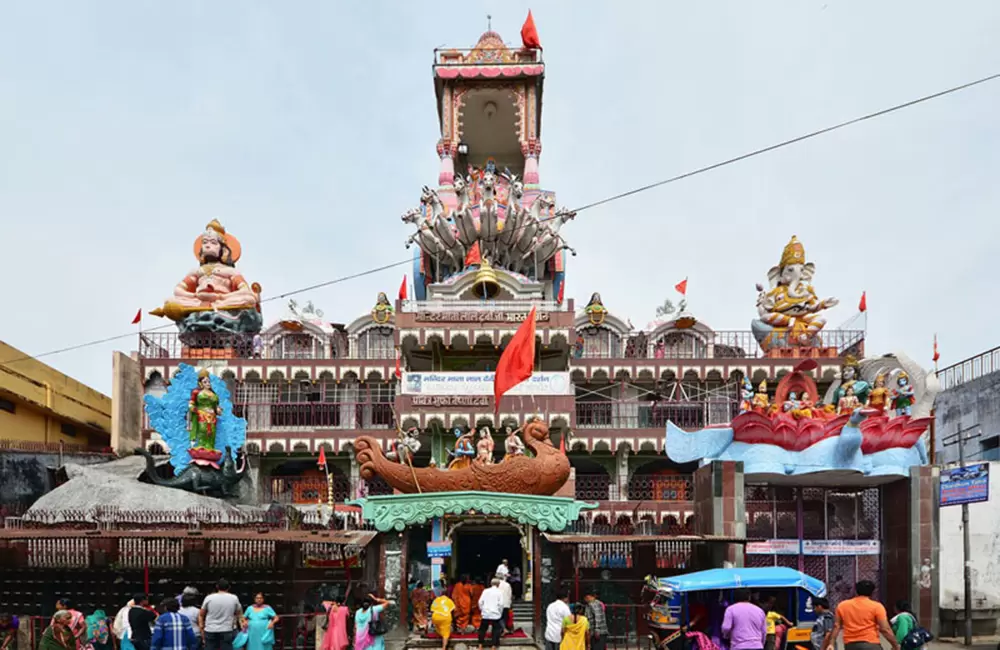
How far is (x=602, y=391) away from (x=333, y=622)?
26163 millimetres

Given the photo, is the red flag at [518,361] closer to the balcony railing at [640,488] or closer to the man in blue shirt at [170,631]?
the man in blue shirt at [170,631]

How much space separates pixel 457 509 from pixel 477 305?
15.9 meters

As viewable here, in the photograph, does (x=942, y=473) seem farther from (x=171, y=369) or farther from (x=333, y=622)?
(x=171, y=369)

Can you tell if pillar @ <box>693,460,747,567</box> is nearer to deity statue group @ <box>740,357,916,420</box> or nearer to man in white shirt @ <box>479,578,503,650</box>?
deity statue group @ <box>740,357,916,420</box>

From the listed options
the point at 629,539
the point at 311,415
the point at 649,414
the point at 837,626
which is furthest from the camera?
the point at 311,415

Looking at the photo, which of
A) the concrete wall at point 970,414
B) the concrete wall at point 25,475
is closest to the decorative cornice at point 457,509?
the concrete wall at point 25,475

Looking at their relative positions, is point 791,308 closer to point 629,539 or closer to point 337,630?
point 629,539

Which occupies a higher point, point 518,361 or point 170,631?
point 518,361

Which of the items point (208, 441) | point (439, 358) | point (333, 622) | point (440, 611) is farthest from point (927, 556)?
point (208, 441)

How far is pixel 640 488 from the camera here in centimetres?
3888

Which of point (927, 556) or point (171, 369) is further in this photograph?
point (171, 369)

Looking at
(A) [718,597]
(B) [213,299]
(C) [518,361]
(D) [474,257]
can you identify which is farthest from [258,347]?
(A) [718,597]

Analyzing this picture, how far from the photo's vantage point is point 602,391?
42.0 metres

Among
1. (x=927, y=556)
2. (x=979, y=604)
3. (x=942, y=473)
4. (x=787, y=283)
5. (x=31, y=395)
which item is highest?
(x=787, y=283)
